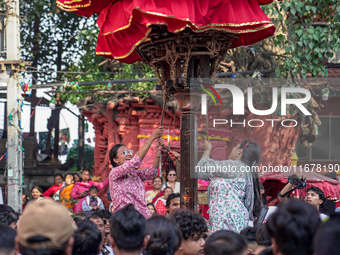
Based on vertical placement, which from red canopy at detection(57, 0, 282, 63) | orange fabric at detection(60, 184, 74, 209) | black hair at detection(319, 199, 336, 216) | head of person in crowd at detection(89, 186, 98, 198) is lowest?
orange fabric at detection(60, 184, 74, 209)

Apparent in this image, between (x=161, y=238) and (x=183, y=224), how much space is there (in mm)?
604

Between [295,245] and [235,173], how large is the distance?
2.37 meters

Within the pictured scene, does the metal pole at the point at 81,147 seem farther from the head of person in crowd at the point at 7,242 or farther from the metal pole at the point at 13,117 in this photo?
the head of person in crowd at the point at 7,242

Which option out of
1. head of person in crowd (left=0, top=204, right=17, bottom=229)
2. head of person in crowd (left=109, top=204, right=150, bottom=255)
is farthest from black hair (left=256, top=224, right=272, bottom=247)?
head of person in crowd (left=0, top=204, right=17, bottom=229)

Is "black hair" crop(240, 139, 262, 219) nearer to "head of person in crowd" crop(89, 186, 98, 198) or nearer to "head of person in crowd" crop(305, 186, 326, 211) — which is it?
"head of person in crowd" crop(305, 186, 326, 211)

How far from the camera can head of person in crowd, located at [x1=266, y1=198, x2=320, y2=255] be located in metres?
2.32

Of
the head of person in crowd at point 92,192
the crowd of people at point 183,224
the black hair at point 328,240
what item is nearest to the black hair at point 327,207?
the crowd of people at point 183,224

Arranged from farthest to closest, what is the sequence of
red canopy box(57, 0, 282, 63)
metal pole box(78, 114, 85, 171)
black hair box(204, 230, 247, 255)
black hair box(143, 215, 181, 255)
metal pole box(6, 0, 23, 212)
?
metal pole box(78, 114, 85, 171)
metal pole box(6, 0, 23, 212)
red canopy box(57, 0, 282, 63)
black hair box(143, 215, 181, 255)
black hair box(204, 230, 247, 255)

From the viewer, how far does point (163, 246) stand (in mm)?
3215

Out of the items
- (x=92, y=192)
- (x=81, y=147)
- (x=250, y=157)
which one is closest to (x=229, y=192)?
(x=250, y=157)

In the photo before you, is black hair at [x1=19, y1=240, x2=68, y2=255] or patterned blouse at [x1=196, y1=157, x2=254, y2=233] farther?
patterned blouse at [x1=196, y1=157, x2=254, y2=233]

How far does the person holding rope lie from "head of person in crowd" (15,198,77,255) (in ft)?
7.75

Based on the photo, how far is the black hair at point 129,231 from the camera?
295cm

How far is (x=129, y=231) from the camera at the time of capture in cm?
298
